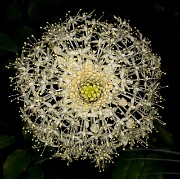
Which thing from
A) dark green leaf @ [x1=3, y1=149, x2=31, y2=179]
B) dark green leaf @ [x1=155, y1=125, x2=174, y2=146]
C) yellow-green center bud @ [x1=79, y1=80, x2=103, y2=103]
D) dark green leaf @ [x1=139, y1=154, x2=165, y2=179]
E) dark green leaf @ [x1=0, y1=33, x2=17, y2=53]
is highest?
dark green leaf @ [x1=0, y1=33, x2=17, y2=53]

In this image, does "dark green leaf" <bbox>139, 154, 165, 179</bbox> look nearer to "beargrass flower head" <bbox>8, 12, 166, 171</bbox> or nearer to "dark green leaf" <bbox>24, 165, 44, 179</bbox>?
"beargrass flower head" <bbox>8, 12, 166, 171</bbox>

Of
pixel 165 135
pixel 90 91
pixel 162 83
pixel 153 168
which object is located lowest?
pixel 153 168

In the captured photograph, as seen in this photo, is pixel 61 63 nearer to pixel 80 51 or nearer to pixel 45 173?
pixel 80 51

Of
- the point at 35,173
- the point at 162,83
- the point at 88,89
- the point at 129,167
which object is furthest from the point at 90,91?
the point at 162,83

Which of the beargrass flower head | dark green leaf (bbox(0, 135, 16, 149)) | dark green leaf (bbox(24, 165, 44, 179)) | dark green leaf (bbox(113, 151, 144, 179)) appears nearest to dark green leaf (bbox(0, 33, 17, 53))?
the beargrass flower head

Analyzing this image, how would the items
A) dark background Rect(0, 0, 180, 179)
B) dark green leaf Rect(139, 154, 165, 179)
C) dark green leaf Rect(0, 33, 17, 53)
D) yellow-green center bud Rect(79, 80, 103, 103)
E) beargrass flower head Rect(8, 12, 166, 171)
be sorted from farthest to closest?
dark green leaf Rect(0, 33, 17, 53) → dark background Rect(0, 0, 180, 179) → dark green leaf Rect(139, 154, 165, 179) → yellow-green center bud Rect(79, 80, 103, 103) → beargrass flower head Rect(8, 12, 166, 171)
